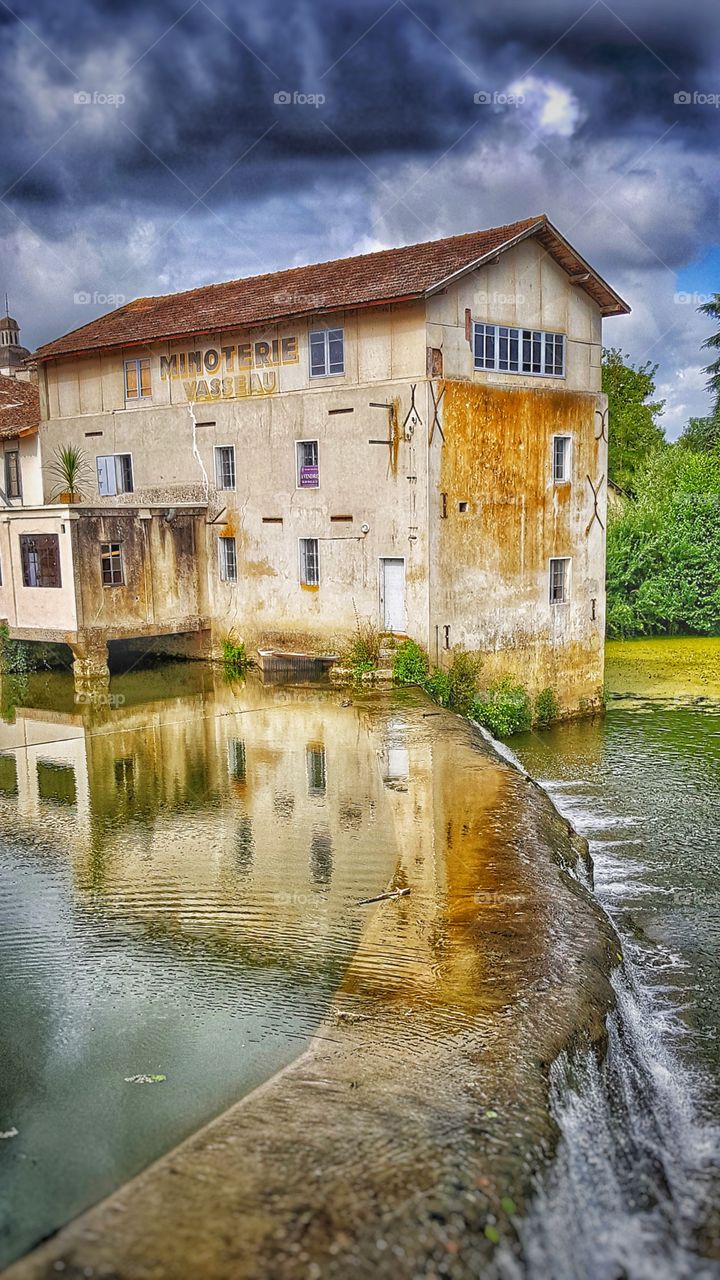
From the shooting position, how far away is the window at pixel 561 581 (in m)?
24.7

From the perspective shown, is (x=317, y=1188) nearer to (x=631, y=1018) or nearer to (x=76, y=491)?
(x=631, y=1018)

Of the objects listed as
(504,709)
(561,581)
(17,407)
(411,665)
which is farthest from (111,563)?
(17,407)

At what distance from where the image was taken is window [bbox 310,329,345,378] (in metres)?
22.7

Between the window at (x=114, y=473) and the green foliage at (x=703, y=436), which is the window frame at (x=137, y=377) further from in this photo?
the green foliage at (x=703, y=436)

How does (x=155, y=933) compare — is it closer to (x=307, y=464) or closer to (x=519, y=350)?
(x=307, y=464)

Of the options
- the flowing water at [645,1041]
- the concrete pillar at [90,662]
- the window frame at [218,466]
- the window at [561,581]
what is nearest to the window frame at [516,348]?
the window at [561,581]

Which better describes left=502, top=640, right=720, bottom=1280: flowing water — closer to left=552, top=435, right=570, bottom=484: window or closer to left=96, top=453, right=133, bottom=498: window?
left=552, top=435, right=570, bottom=484: window

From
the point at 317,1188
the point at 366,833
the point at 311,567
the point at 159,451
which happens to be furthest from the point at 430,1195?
the point at 159,451

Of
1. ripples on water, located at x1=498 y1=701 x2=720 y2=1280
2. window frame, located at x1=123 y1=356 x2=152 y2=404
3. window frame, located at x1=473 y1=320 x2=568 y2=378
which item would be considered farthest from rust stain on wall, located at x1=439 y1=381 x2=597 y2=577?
window frame, located at x1=123 y1=356 x2=152 y2=404

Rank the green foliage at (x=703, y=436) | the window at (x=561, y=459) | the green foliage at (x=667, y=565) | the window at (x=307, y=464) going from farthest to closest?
the green foliage at (x=703, y=436) < the green foliage at (x=667, y=565) < the window at (x=561, y=459) < the window at (x=307, y=464)

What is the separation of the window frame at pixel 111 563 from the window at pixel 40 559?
3.27 ft

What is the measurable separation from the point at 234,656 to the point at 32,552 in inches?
216

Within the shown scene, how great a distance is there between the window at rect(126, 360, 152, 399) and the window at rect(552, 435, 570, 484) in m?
10.7

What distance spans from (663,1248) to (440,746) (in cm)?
1095
